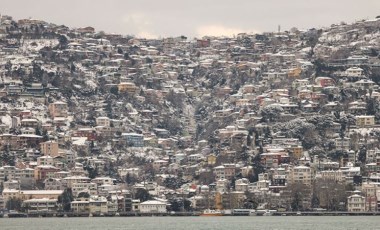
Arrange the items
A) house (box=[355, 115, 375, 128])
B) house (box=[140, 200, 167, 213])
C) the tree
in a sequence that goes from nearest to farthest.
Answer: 1. house (box=[140, 200, 167, 213])
2. the tree
3. house (box=[355, 115, 375, 128])

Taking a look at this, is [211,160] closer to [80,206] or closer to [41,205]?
[80,206]

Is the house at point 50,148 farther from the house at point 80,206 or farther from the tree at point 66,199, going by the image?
the house at point 80,206

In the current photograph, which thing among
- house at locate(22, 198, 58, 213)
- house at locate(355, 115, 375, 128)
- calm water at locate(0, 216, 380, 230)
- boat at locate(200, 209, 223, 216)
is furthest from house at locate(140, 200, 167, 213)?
house at locate(355, 115, 375, 128)

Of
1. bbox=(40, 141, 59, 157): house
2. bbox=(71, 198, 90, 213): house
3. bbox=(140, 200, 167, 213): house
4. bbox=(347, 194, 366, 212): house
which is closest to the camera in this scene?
bbox=(347, 194, 366, 212): house

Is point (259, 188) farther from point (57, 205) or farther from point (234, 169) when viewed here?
point (57, 205)

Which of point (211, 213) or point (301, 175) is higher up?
point (301, 175)

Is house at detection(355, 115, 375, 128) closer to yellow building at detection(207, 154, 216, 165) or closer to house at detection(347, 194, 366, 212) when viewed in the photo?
yellow building at detection(207, 154, 216, 165)

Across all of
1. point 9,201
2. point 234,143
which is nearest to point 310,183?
point 234,143

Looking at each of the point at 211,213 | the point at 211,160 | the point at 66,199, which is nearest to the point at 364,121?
the point at 211,160
